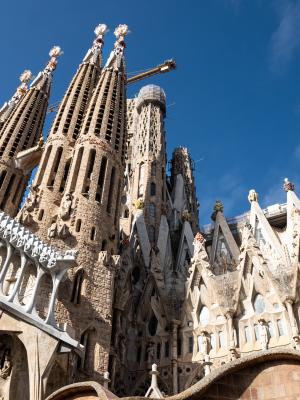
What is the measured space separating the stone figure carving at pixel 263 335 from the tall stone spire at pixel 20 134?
12.7 m

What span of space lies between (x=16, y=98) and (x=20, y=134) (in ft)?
24.0

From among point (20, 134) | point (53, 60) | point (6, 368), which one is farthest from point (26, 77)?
point (6, 368)

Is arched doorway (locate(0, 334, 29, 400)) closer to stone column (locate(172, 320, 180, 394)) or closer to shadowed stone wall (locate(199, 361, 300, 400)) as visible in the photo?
stone column (locate(172, 320, 180, 394))

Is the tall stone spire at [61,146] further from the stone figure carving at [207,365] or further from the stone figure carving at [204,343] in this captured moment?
the stone figure carving at [207,365]

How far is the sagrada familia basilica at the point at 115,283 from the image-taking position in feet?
37.8

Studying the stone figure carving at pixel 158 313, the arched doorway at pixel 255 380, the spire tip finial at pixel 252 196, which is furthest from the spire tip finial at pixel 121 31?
the arched doorway at pixel 255 380

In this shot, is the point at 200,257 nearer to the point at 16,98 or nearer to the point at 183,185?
the point at 183,185

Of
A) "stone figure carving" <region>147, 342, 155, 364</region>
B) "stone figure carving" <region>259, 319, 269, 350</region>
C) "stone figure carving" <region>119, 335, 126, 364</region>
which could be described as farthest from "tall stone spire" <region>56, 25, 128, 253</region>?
"stone figure carving" <region>259, 319, 269, 350</region>

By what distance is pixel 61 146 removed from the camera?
68.8 feet

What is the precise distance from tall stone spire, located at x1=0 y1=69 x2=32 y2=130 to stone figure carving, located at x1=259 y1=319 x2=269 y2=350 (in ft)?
64.9

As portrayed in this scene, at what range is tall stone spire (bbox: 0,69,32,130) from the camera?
93.8 ft

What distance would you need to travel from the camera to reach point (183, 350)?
1662cm

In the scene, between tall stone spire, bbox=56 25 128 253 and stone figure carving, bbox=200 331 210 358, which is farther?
tall stone spire, bbox=56 25 128 253

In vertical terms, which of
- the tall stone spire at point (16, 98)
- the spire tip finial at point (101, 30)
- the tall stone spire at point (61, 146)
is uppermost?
the spire tip finial at point (101, 30)
